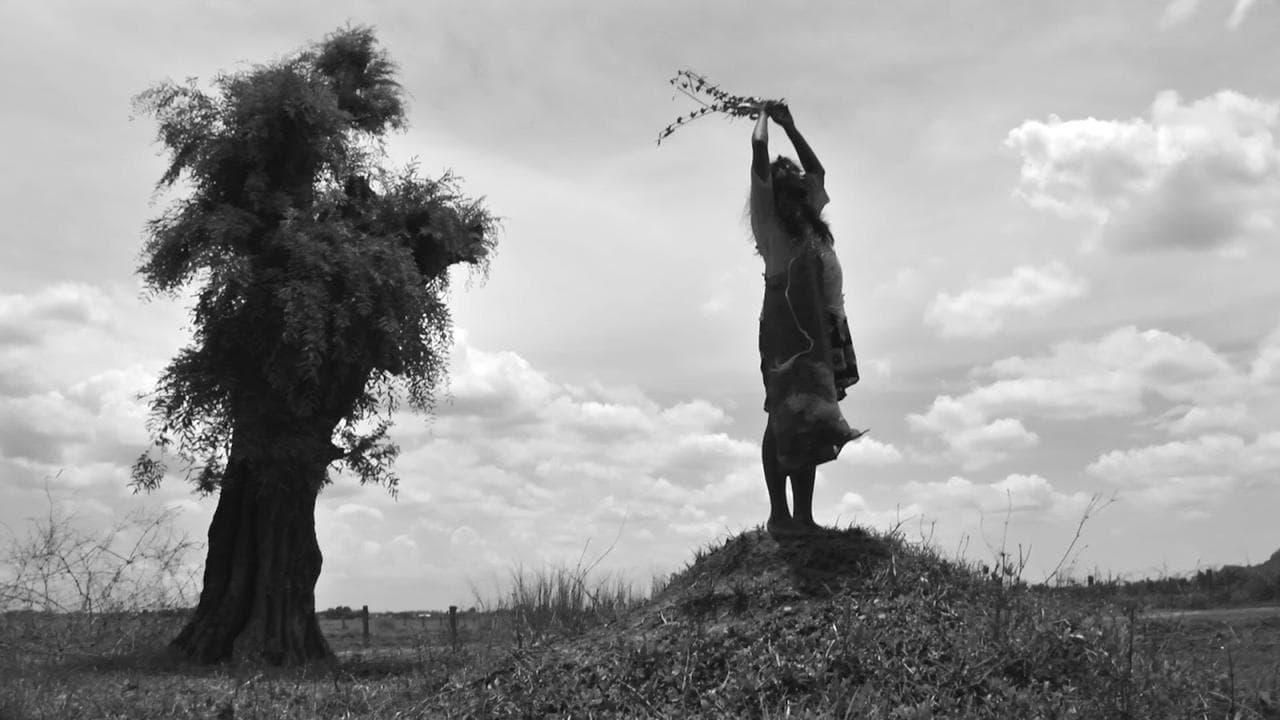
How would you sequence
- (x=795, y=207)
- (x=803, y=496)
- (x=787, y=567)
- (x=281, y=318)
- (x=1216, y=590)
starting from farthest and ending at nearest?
(x=1216, y=590) → (x=281, y=318) → (x=795, y=207) → (x=803, y=496) → (x=787, y=567)

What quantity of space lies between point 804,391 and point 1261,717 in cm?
367

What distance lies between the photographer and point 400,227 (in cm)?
1855

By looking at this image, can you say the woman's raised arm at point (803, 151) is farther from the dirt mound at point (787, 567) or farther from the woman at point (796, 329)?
the dirt mound at point (787, 567)

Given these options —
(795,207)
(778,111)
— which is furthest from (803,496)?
(778,111)

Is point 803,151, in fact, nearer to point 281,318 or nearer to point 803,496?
point 803,496

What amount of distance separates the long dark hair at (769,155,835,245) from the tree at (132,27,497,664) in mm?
8871

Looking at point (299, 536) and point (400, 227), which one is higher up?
point (400, 227)

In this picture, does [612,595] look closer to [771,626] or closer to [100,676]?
[771,626]

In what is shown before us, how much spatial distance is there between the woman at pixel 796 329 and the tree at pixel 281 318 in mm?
8889

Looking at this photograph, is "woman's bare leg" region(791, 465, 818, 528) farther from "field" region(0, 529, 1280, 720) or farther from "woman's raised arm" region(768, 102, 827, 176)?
"woman's raised arm" region(768, 102, 827, 176)

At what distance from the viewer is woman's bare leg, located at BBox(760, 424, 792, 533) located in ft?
29.9

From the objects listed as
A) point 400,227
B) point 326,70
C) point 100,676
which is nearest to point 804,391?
point 100,676

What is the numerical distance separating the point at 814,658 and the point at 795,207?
381 centimetres

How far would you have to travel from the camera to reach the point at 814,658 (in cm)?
→ 723
